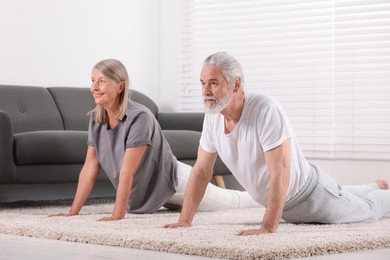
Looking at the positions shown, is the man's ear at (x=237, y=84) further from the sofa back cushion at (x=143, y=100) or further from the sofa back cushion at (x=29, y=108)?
the sofa back cushion at (x=143, y=100)

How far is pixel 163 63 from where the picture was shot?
6.97 m

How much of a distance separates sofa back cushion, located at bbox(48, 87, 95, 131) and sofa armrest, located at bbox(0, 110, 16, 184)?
1.11 meters

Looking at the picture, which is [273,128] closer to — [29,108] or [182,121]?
[29,108]

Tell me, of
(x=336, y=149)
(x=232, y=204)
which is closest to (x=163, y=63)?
(x=336, y=149)

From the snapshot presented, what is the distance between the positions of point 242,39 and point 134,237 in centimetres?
369

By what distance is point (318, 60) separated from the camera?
243 inches

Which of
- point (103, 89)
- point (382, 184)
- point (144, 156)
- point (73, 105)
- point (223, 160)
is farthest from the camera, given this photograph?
point (73, 105)

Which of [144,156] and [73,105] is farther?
[73,105]

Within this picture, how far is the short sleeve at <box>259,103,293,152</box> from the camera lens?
3.32 m

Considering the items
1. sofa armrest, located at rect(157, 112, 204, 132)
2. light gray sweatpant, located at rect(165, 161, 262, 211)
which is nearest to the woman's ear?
light gray sweatpant, located at rect(165, 161, 262, 211)

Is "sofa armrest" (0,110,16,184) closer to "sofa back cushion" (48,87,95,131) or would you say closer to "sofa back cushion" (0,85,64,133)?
"sofa back cushion" (0,85,64,133)

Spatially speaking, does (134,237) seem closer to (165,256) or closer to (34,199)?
(165,256)

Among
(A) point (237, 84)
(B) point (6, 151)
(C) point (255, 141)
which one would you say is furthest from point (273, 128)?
(B) point (6, 151)

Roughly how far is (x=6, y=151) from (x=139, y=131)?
0.88m
